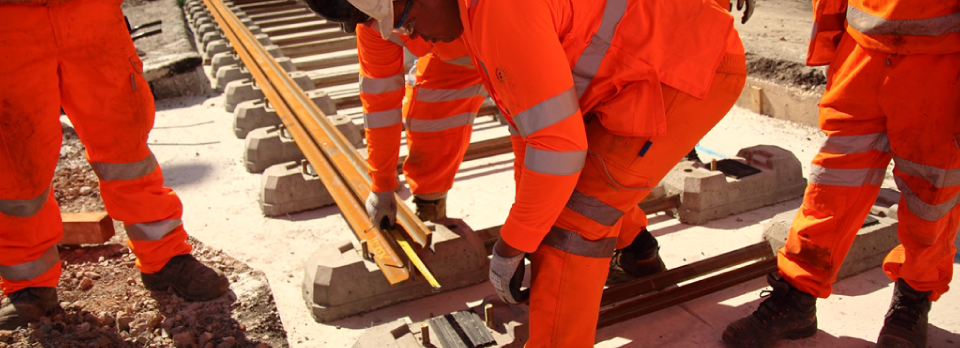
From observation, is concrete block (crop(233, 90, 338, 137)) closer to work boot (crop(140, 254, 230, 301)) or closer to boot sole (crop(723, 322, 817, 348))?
work boot (crop(140, 254, 230, 301))

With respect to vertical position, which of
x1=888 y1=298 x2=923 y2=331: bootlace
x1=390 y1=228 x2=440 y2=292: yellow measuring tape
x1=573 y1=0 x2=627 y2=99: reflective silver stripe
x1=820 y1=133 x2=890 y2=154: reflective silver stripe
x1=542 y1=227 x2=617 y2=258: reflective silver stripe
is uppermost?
x1=573 y1=0 x2=627 y2=99: reflective silver stripe

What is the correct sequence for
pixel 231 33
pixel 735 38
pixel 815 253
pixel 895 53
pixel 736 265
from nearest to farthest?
pixel 735 38
pixel 895 53
pixel 815 253
pixel 736 265
pixel 231 33

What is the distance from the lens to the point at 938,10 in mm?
2311

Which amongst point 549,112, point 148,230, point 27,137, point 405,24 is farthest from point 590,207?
point 27,137

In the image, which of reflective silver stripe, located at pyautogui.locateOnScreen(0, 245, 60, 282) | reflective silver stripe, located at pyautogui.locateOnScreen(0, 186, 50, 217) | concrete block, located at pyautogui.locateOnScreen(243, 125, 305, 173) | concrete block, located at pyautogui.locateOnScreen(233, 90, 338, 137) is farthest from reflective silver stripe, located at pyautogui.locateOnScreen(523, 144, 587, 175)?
concrete block, located at pyautogui.locateOnScreen(233, 90, 338, 137)

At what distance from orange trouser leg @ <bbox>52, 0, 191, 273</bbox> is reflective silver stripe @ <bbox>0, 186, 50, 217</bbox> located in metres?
0.25

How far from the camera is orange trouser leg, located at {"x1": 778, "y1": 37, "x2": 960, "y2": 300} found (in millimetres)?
2416

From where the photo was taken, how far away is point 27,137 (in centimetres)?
278

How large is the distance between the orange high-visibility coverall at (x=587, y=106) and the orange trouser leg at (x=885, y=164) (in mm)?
633

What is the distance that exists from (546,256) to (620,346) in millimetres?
807

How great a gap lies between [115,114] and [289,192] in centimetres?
141

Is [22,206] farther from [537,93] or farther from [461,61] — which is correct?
[537,93]

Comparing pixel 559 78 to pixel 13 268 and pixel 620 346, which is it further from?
pixel 13 268

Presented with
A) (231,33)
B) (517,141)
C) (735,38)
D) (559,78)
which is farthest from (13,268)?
(231,33)
